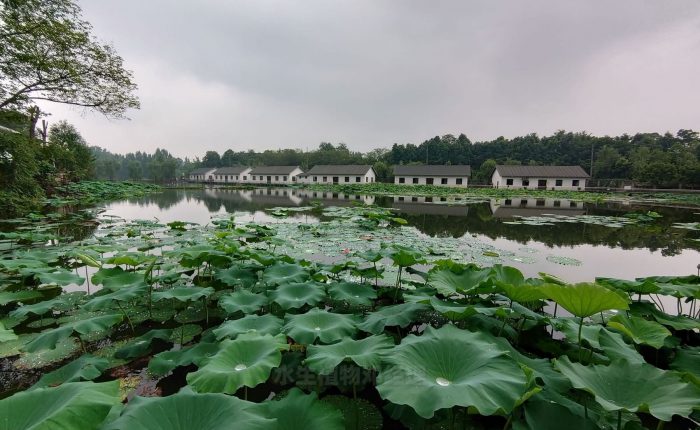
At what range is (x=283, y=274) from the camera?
373cm

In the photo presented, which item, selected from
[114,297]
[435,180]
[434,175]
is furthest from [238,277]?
[434,175]

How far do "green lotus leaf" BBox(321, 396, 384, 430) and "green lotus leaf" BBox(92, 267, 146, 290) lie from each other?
7.97 feet

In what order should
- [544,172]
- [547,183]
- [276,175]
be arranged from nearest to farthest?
1. [547,183]
2. [544,172]
3. [276,175]

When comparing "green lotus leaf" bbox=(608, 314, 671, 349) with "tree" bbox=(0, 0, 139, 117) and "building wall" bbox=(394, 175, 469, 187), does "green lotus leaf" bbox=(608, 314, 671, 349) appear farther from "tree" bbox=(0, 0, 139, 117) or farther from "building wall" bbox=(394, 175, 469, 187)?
"building wall" bbox=(394, 175, 469, 187)

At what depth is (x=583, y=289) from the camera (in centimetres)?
177

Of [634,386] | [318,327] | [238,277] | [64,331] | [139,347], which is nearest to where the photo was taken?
[634,386]

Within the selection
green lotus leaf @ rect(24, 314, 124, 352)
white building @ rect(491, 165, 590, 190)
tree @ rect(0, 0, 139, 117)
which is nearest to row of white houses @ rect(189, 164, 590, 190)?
white building @ rect(491, 165, 590, 190)

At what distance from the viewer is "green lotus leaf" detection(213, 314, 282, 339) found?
231 centimetres

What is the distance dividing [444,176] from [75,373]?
140 ft

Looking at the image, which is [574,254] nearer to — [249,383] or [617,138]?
[249,383]

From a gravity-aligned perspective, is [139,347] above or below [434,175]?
below

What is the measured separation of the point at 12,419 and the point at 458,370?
1.79 m

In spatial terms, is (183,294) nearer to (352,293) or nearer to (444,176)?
(352,293)

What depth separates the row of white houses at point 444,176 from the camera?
3781 cm
